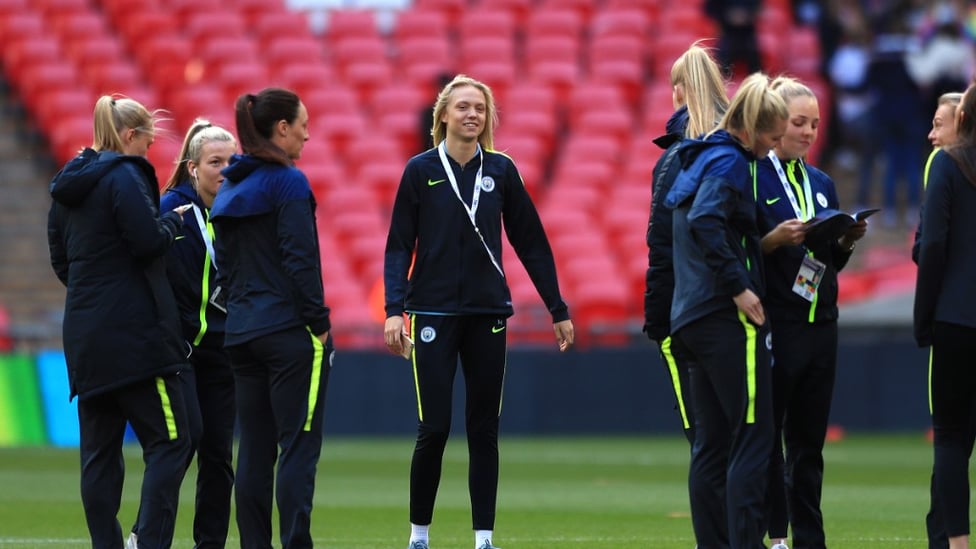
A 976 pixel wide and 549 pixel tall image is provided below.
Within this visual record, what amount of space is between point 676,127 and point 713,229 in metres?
1.29

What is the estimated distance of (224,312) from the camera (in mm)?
8570

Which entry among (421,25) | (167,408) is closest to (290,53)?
(421,25)

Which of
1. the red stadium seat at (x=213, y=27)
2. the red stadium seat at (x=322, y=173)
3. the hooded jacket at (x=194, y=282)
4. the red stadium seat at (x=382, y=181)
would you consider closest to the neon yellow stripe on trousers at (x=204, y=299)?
the hooded jacket at (x=194, y=282)

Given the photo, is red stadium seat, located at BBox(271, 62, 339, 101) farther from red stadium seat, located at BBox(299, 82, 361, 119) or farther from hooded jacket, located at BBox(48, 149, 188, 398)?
hooded jacket, located at BBox(48, 149, 188, 398)

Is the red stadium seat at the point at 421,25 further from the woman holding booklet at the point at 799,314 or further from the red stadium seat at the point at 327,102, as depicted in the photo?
the woman holding booklet at the point at 799,314

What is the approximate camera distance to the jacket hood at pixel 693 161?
7203 mm

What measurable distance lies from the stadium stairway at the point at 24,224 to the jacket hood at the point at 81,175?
12917 millimetres

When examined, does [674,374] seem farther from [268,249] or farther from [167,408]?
[167,408]

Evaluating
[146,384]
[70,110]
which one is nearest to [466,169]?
[146,384]

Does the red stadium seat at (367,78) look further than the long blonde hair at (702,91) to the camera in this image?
Yes

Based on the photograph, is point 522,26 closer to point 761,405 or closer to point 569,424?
point 569,424

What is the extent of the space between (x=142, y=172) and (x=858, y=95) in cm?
1612

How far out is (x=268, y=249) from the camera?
300 inches

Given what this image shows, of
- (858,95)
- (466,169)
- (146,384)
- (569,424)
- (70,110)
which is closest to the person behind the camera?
(146,384)
